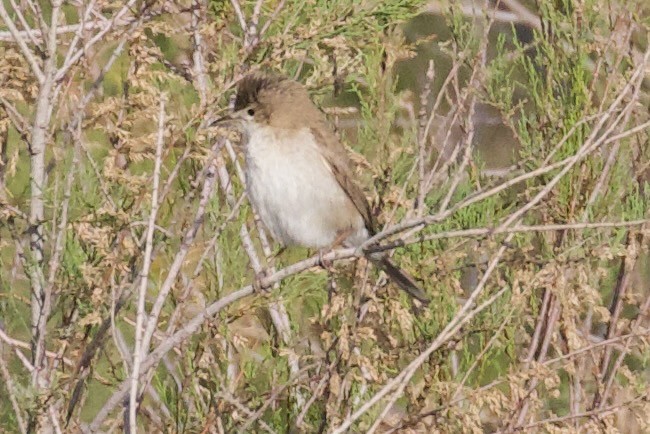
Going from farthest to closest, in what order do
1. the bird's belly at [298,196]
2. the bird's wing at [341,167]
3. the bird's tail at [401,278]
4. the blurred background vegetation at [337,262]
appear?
the bird's wing at [341,167] → the bird's belly at [298,196] → the bird's tail at [401,278] → the blurred background vegetation at [337,262]

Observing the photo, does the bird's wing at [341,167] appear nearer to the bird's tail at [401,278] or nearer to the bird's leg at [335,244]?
the bird's leg at [335,244]

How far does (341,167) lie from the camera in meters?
4.62

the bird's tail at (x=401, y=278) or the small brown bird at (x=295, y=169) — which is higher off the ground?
the small brown bird at (x=295, y=169)

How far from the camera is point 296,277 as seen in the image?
392 centimetres

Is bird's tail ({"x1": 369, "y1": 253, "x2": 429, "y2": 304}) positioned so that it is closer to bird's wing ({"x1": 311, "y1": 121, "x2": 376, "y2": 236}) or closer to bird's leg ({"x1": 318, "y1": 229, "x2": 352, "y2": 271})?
bird's leg ({"x1": 318, "y1": 229, "x2": 352, "y2": 271})

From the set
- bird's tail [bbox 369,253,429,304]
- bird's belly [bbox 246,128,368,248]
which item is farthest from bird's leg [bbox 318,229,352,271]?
bird's tail [bbox 369,253,429,304]

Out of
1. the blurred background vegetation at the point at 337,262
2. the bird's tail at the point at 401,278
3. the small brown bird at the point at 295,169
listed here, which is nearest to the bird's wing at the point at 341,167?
the small brown bird at the point at 295,169

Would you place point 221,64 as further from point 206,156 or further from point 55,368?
point 55,368

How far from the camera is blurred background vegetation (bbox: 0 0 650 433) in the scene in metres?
3.16

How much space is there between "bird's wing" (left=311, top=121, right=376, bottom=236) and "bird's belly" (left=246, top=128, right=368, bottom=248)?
0.02m

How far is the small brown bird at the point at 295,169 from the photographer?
14.4ft

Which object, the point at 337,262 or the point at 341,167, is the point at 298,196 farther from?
the point at 337,262

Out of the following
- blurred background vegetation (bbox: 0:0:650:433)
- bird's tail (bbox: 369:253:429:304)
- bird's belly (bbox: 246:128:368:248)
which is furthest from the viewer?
bird's belly (bbox: 246:128:368:248)

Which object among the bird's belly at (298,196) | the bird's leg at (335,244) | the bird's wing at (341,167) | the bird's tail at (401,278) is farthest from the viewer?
the bird's wing at (341,167)
